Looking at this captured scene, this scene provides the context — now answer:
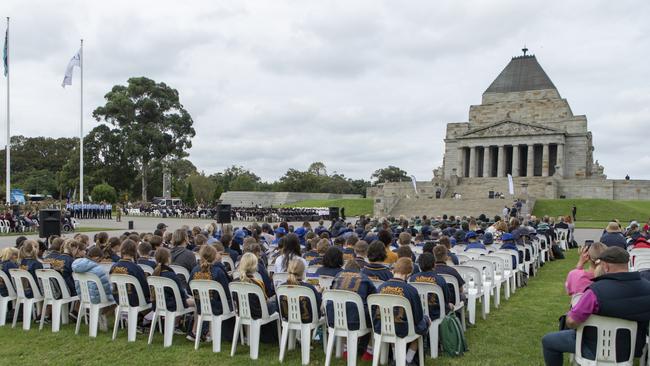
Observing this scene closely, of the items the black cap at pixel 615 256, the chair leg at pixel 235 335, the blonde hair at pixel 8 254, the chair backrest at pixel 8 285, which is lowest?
the chair leg at pixel 235 335

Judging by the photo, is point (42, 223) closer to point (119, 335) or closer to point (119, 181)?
point (119, 335)

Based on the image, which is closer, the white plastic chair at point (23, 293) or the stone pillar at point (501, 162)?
the white plastic chair at point (23, 293)

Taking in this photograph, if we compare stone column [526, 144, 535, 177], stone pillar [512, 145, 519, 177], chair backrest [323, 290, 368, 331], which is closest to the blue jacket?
chair backrest [323, 290, 368, 331]

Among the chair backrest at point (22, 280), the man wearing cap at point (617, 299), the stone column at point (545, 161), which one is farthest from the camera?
the stone column at point (545, 161)

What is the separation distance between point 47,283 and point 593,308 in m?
7.71

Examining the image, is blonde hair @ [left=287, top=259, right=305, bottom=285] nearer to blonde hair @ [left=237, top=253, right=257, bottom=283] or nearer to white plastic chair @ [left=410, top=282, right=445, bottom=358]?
blonde hair @ [left=237, top=253, right=257, bottom=283]

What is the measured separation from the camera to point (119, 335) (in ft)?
27.6

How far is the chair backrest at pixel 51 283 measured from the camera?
850cm

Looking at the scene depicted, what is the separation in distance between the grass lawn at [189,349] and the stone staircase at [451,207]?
36.7 meters

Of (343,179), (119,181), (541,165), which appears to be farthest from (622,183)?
(343,179)

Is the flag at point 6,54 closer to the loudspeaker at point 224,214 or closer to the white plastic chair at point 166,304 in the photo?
the loudspeaker at point 224,214

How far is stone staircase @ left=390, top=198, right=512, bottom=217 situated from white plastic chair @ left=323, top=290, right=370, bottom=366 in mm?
39546

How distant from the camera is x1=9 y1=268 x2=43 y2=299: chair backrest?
863cm

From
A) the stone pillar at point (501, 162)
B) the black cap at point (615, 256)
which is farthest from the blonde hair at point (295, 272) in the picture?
the stone pillar at point (501, 162)
